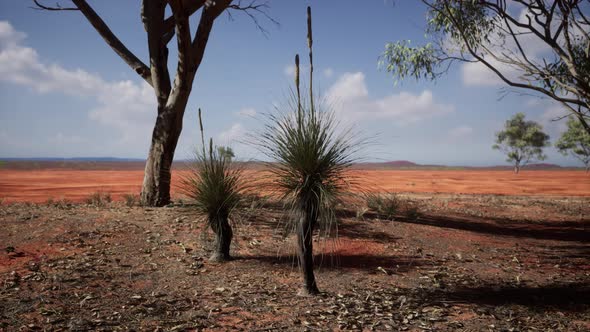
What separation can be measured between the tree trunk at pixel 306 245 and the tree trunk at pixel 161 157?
5430 mm

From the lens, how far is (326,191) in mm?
4309

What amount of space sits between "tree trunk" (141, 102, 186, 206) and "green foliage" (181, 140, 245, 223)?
3543mm

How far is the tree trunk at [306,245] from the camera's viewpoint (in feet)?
14.7

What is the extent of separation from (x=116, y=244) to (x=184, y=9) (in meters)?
5.40

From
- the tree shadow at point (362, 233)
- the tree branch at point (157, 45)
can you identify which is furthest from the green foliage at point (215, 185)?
the tree branch at point (157, 45)

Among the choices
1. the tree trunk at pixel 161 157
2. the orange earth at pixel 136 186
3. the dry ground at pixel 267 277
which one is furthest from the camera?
the orange earth at pixel 136 186

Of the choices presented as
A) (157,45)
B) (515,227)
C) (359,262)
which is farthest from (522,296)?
(157,45)

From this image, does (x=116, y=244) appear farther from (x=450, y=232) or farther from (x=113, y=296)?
(x=450, y=232)

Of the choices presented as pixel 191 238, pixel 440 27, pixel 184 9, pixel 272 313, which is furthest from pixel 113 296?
pixel 440 27

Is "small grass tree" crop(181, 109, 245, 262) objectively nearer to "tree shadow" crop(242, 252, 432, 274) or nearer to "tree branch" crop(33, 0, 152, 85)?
"tree shadow" crop(242, 252, 432, 274)

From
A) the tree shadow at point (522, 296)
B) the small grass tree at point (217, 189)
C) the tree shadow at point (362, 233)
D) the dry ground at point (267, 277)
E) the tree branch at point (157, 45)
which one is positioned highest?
the tree branch at point (157, 45)

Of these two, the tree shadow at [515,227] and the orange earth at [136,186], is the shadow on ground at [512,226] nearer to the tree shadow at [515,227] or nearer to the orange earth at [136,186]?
the tree shadow at [515,227]

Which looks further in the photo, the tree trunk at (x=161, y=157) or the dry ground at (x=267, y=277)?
the tree trunk at (x=161, y=157)

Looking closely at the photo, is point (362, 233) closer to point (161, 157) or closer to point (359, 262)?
point (359, 262)
